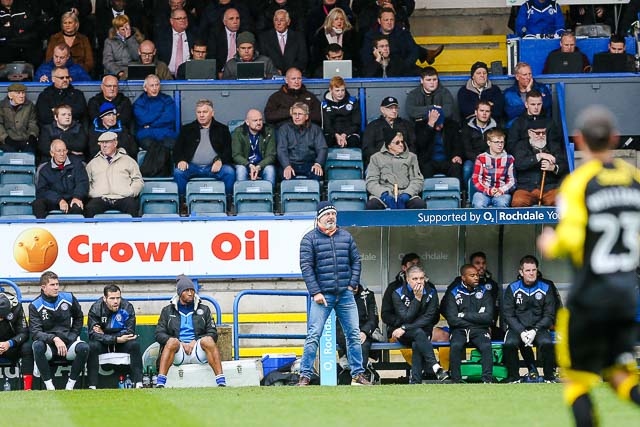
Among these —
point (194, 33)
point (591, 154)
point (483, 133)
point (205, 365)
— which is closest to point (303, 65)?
point (194, 33)

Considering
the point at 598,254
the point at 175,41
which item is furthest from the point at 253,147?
the point at 598,254

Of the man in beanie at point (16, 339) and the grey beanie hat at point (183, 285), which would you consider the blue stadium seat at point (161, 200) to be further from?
the man in beanie at point (16, 339)

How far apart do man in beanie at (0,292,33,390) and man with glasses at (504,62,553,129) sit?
678cm

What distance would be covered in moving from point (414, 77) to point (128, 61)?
391 cm

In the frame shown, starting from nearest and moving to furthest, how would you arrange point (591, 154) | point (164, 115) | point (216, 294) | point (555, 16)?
point (591, 154), point (216, 294), point (164, 115), point (555, 16)

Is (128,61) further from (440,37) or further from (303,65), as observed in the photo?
(440,37)

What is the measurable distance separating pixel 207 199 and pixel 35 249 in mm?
2190

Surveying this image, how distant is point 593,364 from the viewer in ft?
26.1

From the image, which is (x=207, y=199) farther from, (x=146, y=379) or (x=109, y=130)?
(x=146, y=379)

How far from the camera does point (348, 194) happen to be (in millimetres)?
17516

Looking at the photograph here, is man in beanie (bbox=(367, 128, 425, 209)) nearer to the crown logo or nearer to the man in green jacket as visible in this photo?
the man in green jacket

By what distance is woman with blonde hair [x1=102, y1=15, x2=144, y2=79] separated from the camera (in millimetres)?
19250

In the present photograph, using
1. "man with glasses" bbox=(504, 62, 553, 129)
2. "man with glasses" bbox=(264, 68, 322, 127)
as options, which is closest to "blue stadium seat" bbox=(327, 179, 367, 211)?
"man with glasses" bbox=(264, 68, 322, 127)

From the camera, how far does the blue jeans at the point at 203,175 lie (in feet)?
58.9
